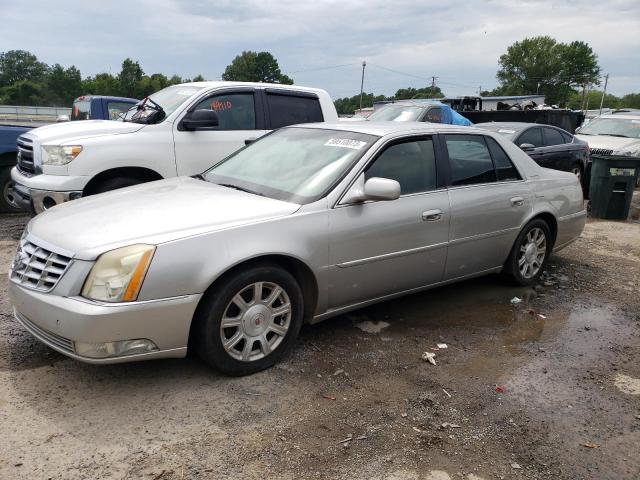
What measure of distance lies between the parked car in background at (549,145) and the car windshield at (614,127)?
2.42 metres

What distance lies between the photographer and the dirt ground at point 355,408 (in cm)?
268

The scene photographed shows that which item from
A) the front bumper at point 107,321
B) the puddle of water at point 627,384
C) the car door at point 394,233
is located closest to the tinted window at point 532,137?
the car door at point 394,233

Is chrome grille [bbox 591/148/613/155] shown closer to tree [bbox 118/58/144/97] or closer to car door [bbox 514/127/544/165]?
car door [bbox 514/127/544/165]

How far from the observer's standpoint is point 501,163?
5023 mm

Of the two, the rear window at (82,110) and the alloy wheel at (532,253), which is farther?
the rear window at (82,110)

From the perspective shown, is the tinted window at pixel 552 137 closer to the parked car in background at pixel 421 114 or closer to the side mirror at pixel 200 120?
the parked car in background at pixel 421 114

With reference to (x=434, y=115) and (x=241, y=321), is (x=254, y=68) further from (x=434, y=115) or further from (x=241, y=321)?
(x=241, y=321)

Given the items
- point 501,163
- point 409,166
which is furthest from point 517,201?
point 409,166

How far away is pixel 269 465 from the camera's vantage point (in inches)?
105

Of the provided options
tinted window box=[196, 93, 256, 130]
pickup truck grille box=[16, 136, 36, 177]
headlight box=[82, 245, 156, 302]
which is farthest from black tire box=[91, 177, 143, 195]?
headlight box=[82, 245, 156, 302]

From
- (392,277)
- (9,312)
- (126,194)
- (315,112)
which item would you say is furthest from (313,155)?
(315,112)

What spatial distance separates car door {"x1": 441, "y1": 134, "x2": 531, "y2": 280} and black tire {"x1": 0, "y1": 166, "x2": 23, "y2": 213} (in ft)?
20.5

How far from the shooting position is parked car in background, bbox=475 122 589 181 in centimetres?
1037

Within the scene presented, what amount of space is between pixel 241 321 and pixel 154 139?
11.6ft
